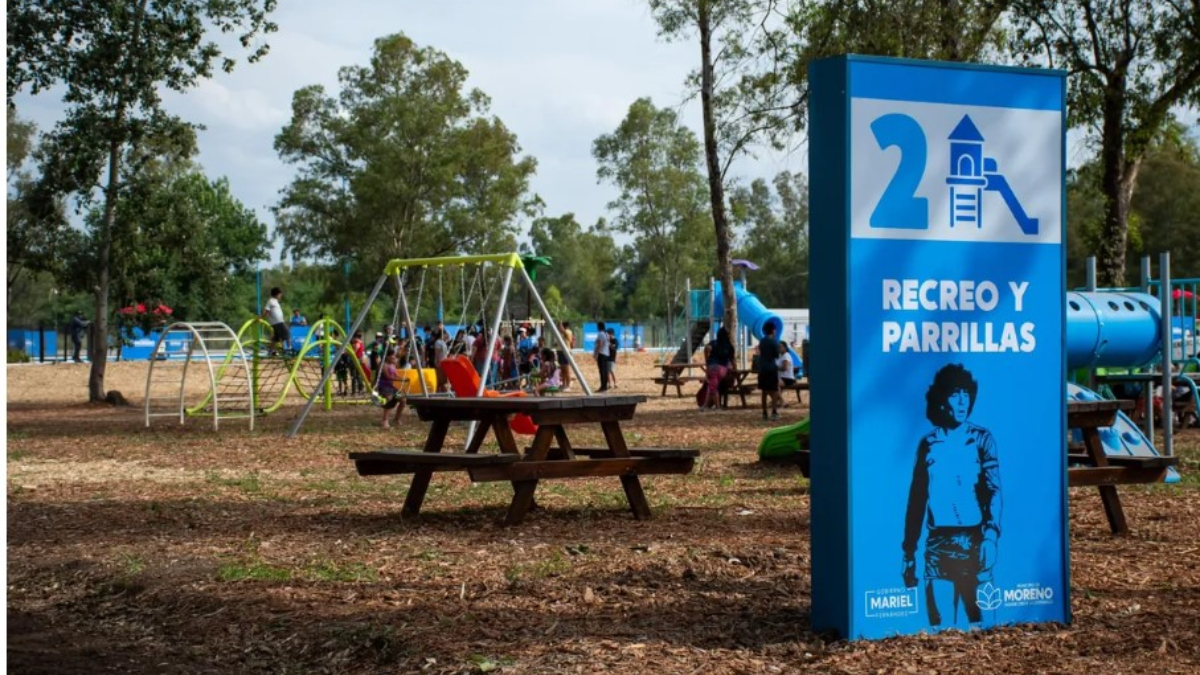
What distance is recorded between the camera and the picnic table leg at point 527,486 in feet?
31.3

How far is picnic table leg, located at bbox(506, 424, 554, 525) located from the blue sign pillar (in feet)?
12.7

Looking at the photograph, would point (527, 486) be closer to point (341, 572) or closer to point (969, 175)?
point (341, 572)

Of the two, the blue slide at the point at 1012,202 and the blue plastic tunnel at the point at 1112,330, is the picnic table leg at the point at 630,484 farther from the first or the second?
the blue plastic tunnel at the point at 1112,330

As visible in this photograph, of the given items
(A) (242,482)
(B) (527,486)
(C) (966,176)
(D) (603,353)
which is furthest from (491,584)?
(D) (603,353)

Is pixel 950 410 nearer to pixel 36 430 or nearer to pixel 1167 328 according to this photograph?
pixel 1167 328

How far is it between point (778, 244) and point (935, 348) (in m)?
106

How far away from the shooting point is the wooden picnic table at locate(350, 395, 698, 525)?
9.44 meters

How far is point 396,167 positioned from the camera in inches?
2200

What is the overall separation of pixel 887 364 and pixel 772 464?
8306 millimetres

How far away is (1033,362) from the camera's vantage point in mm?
6129

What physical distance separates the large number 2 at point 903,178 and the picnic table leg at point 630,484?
171 inches

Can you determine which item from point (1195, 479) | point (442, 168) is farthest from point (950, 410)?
point (442, 168)

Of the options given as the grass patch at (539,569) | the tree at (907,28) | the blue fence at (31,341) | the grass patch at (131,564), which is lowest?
the grass patch at (131,564)

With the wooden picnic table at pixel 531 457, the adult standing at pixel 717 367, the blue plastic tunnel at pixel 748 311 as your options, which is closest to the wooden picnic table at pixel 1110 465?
the wooden picnic table at pixel 531 457
